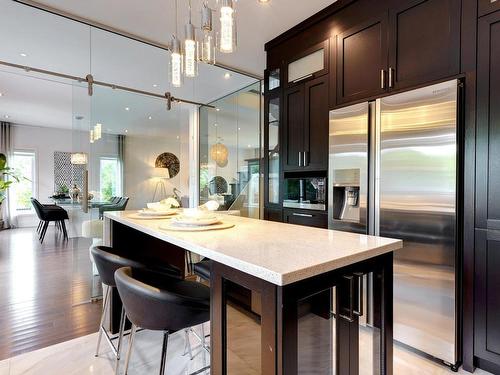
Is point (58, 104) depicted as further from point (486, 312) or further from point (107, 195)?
point (486, 312)

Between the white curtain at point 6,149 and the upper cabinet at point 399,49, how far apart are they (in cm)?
873

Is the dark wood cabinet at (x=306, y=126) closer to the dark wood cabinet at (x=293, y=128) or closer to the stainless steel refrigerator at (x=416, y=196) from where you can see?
the dark wood cabinet at (x=293, y=128)

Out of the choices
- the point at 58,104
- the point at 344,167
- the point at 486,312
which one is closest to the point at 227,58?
the point at 344,167

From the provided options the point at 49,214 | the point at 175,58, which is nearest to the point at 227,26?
the point at 175,58

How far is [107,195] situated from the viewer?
360 cm

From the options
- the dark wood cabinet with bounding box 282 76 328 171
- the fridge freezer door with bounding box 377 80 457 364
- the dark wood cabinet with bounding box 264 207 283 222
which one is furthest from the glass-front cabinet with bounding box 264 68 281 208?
the fridge freezer door with bounding box 377 80 457 364

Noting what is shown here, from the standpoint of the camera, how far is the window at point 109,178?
3.51m

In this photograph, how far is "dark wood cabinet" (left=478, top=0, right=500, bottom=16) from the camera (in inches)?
65.4

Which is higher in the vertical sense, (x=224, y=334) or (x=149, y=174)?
(x=149, y=174)

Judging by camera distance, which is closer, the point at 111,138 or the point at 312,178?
the point at 312,178

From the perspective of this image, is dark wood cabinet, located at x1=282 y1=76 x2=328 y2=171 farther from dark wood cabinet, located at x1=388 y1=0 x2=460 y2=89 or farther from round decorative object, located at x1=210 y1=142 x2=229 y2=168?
round decorative object, located at x1=210 y1=142 x2=229 y2=168

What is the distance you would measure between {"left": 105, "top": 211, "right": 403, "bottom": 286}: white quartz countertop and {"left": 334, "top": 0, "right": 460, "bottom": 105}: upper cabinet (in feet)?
4.49

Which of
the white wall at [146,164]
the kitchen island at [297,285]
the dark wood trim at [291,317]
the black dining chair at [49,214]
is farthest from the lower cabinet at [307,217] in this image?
the black dining chair at [49,214]

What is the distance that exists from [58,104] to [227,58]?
415 cm
